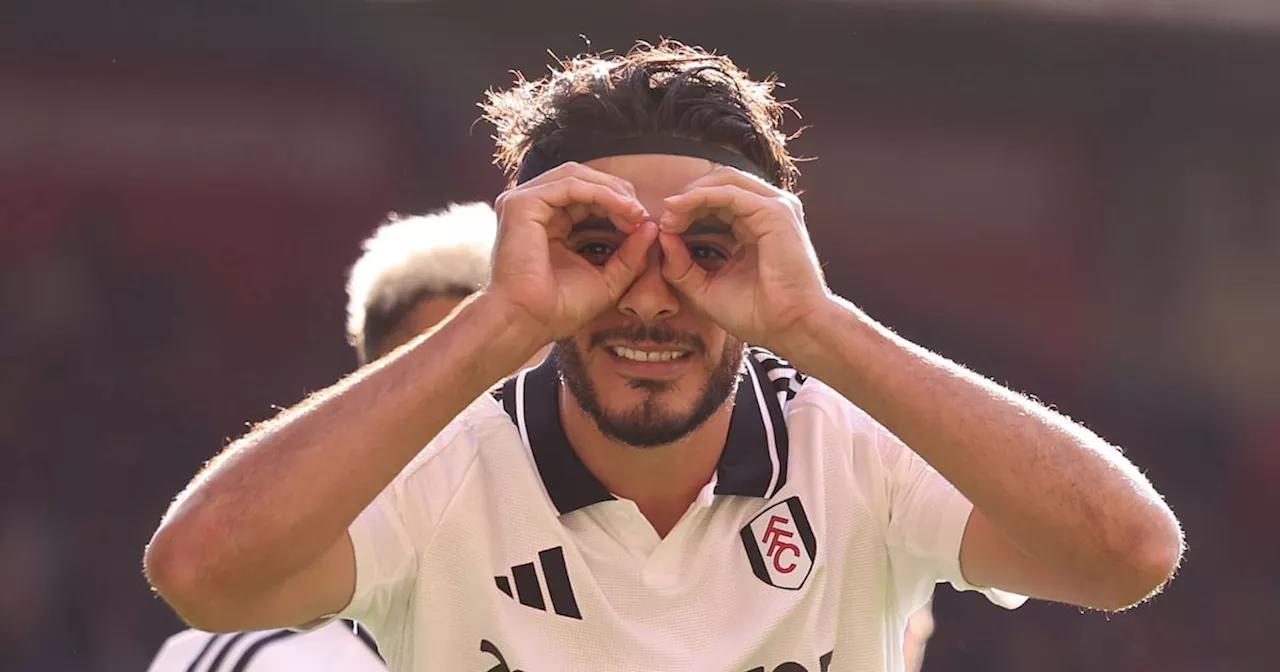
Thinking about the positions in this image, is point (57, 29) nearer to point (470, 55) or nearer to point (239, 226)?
point (239, 226)

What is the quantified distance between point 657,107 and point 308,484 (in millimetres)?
803

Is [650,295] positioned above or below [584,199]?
below

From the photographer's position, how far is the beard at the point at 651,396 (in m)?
2.11

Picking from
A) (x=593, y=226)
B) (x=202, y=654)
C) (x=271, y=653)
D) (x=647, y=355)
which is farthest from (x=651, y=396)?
(x=202, y=654)

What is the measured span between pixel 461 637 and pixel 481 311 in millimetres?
497

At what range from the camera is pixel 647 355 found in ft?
6.96

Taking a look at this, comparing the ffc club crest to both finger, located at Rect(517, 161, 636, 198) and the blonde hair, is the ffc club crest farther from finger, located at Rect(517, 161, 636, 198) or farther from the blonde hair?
the blonde hair

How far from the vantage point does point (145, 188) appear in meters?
6.80

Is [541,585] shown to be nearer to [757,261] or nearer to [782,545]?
[782,545]

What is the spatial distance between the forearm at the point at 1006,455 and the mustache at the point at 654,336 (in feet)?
0.65

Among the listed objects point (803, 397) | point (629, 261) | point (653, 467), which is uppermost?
point (629, 261)

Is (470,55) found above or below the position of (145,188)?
above

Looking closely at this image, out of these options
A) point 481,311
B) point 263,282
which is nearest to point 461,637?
point 481,311

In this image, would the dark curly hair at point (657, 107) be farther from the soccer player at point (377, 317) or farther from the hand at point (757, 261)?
the soccer player at point (377, 317)
